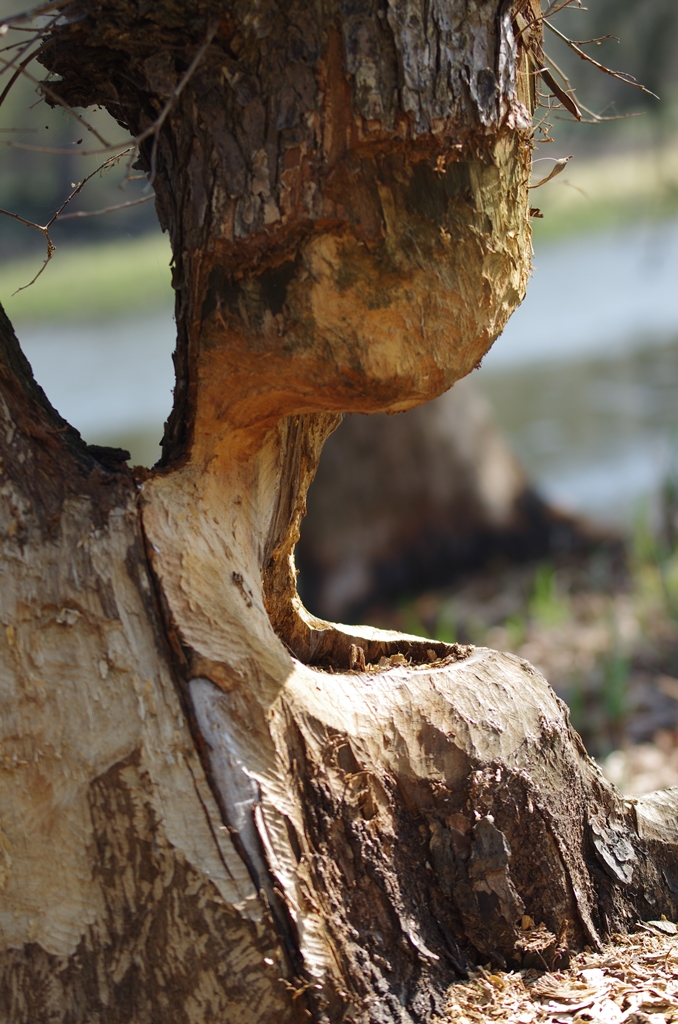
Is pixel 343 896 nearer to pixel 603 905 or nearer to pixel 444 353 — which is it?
pixel 603 905

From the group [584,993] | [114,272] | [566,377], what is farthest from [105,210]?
[114,272]

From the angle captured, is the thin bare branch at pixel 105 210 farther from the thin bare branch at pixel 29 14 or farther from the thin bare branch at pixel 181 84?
the thin bare branch at pixel 29 14

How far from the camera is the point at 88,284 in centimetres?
1650

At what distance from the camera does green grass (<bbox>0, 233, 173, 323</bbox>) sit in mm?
14789

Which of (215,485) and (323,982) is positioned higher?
(215,485)

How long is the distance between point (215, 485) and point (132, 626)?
0.26 metres

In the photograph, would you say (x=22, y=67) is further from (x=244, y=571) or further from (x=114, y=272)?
(x=114, y=272)

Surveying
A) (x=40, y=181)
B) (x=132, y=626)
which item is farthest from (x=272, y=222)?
(x=40, y=181)

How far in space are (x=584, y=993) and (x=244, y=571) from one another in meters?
0.82

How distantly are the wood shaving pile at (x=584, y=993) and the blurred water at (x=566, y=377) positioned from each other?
14.3ft

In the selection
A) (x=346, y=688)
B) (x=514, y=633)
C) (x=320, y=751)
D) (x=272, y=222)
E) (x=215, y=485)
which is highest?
(x=514, y=633)

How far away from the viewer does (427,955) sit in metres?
1.41

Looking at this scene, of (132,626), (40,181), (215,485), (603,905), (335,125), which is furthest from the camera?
(40,181)

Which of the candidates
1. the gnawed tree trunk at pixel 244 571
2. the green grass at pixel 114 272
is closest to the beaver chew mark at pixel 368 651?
the gnawed tree trunk at pixel 244 571
